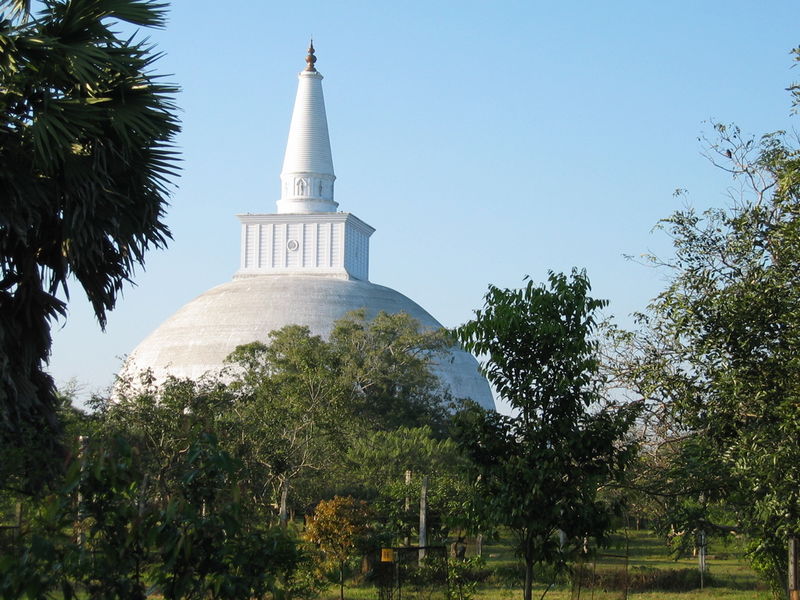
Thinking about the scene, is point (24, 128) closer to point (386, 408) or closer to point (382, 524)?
point (382, 524)

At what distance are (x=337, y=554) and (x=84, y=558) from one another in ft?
52.4

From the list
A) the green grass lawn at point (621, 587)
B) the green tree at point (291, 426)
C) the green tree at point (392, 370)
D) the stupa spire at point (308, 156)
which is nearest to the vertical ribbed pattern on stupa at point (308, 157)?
the stupa spire at point (308, 156)

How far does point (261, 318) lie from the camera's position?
7081 cm

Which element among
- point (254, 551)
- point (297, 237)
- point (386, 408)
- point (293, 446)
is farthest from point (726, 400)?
point (297, 237)

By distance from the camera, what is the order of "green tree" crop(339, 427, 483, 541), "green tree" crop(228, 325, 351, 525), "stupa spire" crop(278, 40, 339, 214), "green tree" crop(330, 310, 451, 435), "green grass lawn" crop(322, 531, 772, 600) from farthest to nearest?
"stupa spire" crop(278, 40, 339, 214) → "green tree" crop(330, 310, 451, 435) → "green tree" crop(339, 427, 483, 541) → "green tree" crop(228, 325, 351, 525) → "green grass lawn" crop(322, 531, 772, 600)

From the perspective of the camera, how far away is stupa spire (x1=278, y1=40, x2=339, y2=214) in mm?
69500

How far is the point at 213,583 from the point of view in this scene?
21.4 feet

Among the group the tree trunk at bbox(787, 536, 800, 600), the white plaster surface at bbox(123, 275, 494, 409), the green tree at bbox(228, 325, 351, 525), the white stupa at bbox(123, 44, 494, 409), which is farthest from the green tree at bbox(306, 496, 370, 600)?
the white stupa at bbox(123, 44, 494, 409)

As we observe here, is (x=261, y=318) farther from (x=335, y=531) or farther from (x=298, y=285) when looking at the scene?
(x=335, y=531)

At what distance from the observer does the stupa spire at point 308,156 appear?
Answer: 6950 cm

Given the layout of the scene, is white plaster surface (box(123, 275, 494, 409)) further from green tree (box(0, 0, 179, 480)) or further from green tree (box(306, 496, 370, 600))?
green tree (box(0, 0, 179, 480))

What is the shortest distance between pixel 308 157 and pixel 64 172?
58823 millimetres

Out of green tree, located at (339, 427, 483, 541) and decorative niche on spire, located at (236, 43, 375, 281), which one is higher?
decorative niche on spire, located at (236, 43, 375, 281)

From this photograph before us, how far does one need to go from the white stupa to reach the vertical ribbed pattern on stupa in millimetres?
58
